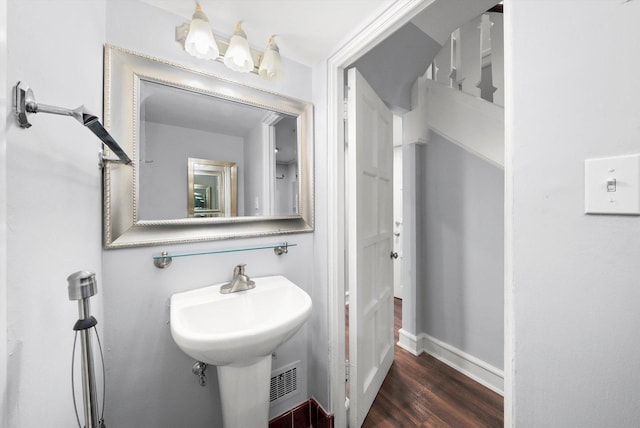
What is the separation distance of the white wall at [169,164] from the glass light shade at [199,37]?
0.32m

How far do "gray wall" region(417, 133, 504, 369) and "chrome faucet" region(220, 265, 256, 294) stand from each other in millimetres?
1451

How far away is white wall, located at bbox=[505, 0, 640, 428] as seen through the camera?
0.45 m

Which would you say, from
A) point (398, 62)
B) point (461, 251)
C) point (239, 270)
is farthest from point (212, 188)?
point (461, 251)

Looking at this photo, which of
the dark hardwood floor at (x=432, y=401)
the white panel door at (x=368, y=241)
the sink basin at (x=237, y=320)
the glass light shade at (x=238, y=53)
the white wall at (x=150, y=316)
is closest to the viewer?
the sink basin at (x=237, y=320)

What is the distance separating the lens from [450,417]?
1349 millimetres

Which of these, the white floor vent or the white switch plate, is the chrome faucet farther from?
the white switch plate

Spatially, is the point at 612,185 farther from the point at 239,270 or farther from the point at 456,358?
the point at 456,358

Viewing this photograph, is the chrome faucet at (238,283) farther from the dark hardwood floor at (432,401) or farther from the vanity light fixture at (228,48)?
the dark hardwood floor at (432,401)

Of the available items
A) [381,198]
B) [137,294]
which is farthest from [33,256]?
[381,198]

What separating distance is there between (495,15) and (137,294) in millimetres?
2982

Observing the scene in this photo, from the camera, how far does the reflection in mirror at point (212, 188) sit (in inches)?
41.9

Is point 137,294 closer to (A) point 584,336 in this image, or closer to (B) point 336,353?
(B) point 336,353

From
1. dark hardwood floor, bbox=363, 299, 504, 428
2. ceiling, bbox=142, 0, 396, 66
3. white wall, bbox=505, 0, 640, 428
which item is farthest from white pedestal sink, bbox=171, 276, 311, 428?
ceiling, bbox=142, 0, 396, 66

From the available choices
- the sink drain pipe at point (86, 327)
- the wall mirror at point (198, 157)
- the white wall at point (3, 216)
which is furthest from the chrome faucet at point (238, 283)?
the white wall at point (3, 216)
